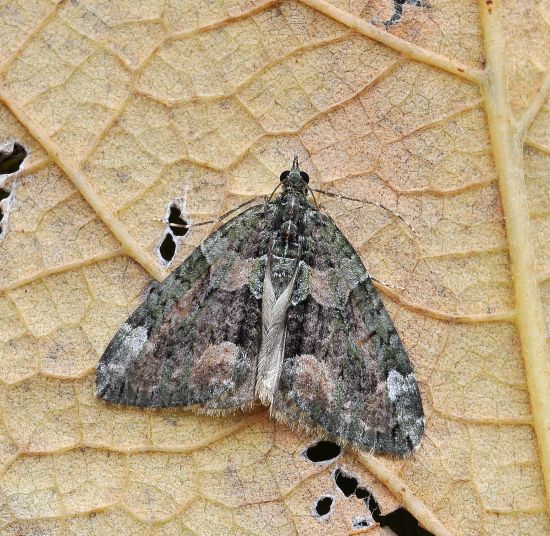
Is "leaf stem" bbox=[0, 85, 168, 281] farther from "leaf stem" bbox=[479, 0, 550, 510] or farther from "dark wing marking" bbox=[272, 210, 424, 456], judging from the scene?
"leaf stem" bbox=[479, 0, 550, 510]

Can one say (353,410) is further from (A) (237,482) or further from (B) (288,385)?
(A) (237,482)

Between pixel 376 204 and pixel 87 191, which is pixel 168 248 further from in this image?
pixel 376 204

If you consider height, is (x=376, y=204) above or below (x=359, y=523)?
above

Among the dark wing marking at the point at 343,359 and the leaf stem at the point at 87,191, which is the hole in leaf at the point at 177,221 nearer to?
the leaf stem at the point at 87,191

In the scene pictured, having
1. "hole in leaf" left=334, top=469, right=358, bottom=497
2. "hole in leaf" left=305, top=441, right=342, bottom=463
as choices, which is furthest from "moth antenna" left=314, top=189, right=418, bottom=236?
"hole in leaf" left=334, top=469, right=358, bottom=497

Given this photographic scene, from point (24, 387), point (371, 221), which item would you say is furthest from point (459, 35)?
point (24, 387)

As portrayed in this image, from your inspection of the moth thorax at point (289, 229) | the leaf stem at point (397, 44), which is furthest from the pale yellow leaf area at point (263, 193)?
the moth thorax at point (289, 229)

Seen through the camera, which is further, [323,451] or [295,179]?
[295,179]

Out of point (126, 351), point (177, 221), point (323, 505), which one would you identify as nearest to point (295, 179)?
point (177, 221)
